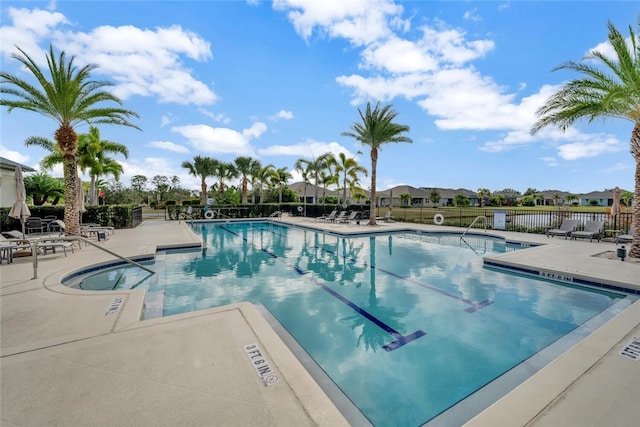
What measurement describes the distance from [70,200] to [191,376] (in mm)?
11585

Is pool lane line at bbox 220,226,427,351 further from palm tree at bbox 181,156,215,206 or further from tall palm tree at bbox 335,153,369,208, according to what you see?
palm tree at bbox 181,156,215,206

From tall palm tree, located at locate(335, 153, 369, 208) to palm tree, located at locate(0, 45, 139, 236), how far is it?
18.7 m

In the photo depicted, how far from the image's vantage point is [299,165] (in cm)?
3341

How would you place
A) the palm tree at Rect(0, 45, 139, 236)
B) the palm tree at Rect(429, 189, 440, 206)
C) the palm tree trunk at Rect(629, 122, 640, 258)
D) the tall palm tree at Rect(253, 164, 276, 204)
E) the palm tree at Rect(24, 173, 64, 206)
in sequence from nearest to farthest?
the palm tree trunk at Rect(629, 122, 640, 258)
the palm tree at Rect(0, 45, 139, 236)
the palm tree at Rect(24, 173, 64, 206)
the tall palm tree at Rect(253, 164, 276, 204)
the palm tree at Rect(429, 189, 440, 206)

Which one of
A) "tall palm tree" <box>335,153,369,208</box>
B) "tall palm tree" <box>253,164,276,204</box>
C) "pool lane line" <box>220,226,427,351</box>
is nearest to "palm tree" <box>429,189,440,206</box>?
"tall palm tree" <box>335,153,369,208</box>

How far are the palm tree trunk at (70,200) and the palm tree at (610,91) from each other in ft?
55.4

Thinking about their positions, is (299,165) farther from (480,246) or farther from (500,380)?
(500,380)

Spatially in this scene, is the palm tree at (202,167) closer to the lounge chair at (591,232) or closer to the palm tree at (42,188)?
the palm tree at (42,188)

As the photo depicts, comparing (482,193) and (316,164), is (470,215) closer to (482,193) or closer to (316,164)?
(316,164)

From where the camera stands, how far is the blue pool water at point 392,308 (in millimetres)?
3203

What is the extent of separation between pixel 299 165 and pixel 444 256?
83.8 feet

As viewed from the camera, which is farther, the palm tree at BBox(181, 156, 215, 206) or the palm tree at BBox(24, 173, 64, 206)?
the palm tree at BBox(181, 156, 215, 206)

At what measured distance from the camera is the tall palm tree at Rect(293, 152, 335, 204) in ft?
99.7

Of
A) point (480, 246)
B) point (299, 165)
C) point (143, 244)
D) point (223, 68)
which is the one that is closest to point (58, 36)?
point (223, 68)
